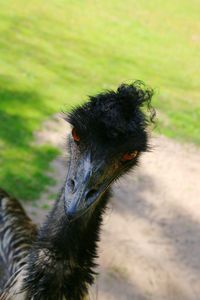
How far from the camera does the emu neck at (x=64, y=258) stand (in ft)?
9.43

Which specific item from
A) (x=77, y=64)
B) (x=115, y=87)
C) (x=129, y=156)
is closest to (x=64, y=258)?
(x=129, y=156)

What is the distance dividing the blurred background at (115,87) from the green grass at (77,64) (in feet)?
0.08

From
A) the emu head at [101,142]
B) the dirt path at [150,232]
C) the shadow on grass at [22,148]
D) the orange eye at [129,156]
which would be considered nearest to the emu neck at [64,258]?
the emu head at [101,142]

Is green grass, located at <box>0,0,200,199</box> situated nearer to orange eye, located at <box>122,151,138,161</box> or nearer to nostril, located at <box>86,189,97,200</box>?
orange eye, located at <box>122,151,138,161</box>

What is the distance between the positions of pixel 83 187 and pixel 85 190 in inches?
0.7

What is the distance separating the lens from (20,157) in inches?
255

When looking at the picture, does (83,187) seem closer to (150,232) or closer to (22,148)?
(150,232)

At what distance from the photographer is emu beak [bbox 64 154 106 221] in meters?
2.61

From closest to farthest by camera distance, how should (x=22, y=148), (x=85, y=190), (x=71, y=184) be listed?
(x=85, y=190), (x=71, y=184), (x=22, y=148)

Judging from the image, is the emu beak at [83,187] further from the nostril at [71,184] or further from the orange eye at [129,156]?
the orange eye at [129,156]

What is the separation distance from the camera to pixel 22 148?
263 inches

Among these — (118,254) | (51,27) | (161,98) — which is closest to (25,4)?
(51,27)

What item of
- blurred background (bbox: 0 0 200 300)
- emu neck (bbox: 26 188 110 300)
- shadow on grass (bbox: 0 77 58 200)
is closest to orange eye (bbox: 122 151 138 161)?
Answer: emu neck (bbox: 26 188 110 300)

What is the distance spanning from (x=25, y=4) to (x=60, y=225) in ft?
37.5
